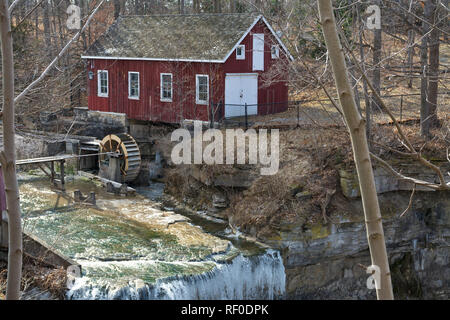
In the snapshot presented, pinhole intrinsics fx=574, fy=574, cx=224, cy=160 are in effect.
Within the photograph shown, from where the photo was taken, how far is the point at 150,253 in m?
14.4

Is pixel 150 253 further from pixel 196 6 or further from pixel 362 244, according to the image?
pixel 196 6

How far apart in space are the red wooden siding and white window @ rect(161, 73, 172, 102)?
0.19 metres

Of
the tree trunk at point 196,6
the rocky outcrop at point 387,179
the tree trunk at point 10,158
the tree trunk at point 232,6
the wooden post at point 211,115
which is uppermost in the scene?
the tree trunk at point 196,6

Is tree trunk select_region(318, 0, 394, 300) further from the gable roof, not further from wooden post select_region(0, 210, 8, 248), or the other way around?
the gable roof

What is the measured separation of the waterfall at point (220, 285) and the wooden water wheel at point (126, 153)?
8491 mm

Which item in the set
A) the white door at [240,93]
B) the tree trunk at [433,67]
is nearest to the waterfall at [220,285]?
the tree trunk at [433,67]

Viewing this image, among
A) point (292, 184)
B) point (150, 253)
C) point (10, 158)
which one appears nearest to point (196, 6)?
point (292, 184)

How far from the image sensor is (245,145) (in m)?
18.9

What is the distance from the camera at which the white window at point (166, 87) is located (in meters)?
23.7

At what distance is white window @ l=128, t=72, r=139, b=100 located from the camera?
25062 millimetres

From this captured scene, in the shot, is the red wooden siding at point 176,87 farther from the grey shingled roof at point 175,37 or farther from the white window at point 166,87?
the grey shingled roof at point 175,37

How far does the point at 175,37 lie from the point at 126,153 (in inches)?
228

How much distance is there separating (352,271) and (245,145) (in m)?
5.42

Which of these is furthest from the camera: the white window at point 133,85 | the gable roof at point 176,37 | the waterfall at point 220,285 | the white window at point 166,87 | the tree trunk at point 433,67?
the white window at point 133,85
